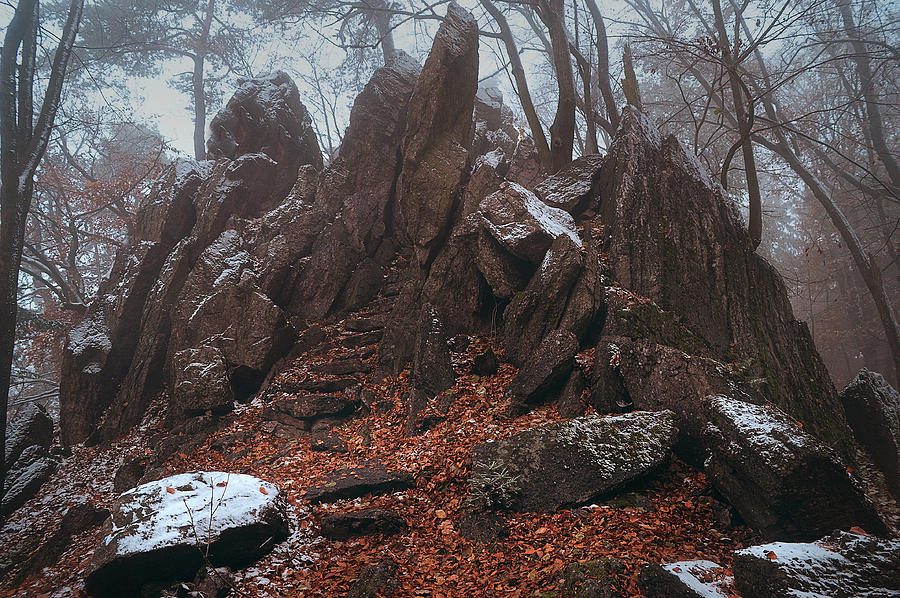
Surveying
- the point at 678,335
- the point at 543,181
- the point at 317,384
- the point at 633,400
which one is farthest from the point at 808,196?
the point at 317,384

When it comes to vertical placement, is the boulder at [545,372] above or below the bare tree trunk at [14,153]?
below

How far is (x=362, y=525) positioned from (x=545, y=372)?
3814 millimetres

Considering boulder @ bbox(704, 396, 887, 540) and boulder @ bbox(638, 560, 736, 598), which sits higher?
boulder @ bbox(704, 396, 887, 540)

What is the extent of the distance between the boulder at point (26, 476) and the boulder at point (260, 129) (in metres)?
9.98

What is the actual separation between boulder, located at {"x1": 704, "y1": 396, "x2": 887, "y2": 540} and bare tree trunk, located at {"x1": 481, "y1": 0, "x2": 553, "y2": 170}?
1009 centimetres

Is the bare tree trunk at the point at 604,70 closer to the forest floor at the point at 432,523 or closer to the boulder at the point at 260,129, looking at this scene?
the forest floor at the point at 432,523

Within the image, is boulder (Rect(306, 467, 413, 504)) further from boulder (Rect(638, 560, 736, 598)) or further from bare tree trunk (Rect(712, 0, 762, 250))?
bare tree trunk (Rect(712, 0, 762, 250))

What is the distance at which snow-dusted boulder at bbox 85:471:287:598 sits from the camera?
479 centimetres

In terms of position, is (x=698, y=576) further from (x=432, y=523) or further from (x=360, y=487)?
(x=360, y=487)

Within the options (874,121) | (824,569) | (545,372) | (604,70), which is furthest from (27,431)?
(874,121)

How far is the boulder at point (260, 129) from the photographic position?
15688mm

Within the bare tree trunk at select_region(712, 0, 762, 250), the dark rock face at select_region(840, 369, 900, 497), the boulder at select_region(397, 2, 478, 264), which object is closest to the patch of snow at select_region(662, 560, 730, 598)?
the dark rock face at select_region(840, 369, 900, 497)

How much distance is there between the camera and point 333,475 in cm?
705

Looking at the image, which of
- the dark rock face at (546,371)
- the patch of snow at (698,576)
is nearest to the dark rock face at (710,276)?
the dark rock face at (546,371)
